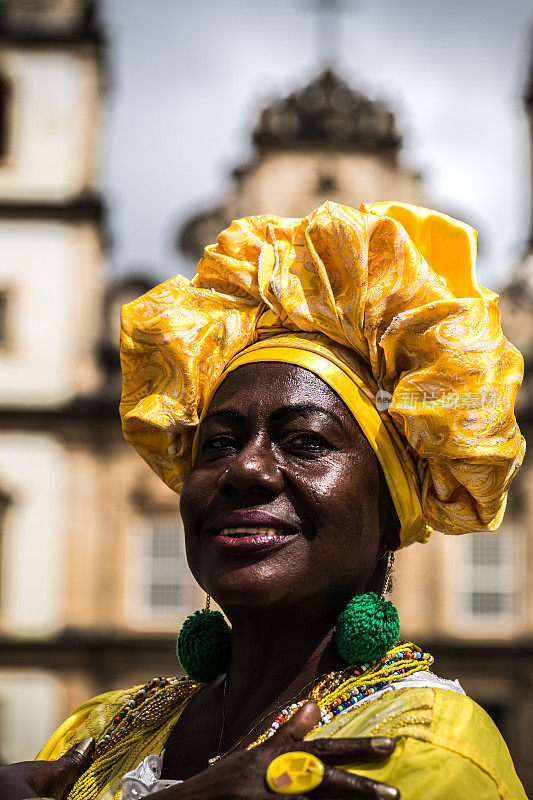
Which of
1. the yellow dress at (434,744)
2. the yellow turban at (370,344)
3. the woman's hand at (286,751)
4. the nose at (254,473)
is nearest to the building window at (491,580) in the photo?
the yellow turban at (370,344)

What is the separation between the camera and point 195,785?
1886 mm

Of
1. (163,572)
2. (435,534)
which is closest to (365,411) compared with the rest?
(435,534)

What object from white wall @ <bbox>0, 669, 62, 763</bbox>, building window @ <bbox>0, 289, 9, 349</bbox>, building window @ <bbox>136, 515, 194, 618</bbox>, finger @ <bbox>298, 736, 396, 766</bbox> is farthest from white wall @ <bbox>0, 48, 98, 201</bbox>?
finger @ <bbox>298, 736, 396, 766</bbox>

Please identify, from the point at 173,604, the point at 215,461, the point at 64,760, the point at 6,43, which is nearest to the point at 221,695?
the point at 64,760

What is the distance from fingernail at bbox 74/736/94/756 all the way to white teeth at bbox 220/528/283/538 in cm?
53

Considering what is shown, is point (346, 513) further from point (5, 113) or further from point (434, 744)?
point (5, 113)

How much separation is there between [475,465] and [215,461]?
50 centimetres

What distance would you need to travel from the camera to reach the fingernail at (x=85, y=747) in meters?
2.35

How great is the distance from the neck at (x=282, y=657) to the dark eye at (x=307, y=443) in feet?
0.97

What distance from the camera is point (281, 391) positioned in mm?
2252

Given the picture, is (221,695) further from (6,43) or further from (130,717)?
(6,43)

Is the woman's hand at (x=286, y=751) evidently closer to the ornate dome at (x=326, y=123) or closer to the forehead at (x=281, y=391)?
the forehead at (x=281, y=391)

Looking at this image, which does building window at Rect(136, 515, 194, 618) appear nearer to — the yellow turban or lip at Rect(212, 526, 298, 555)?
the yellow turban

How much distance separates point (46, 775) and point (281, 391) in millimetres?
834
